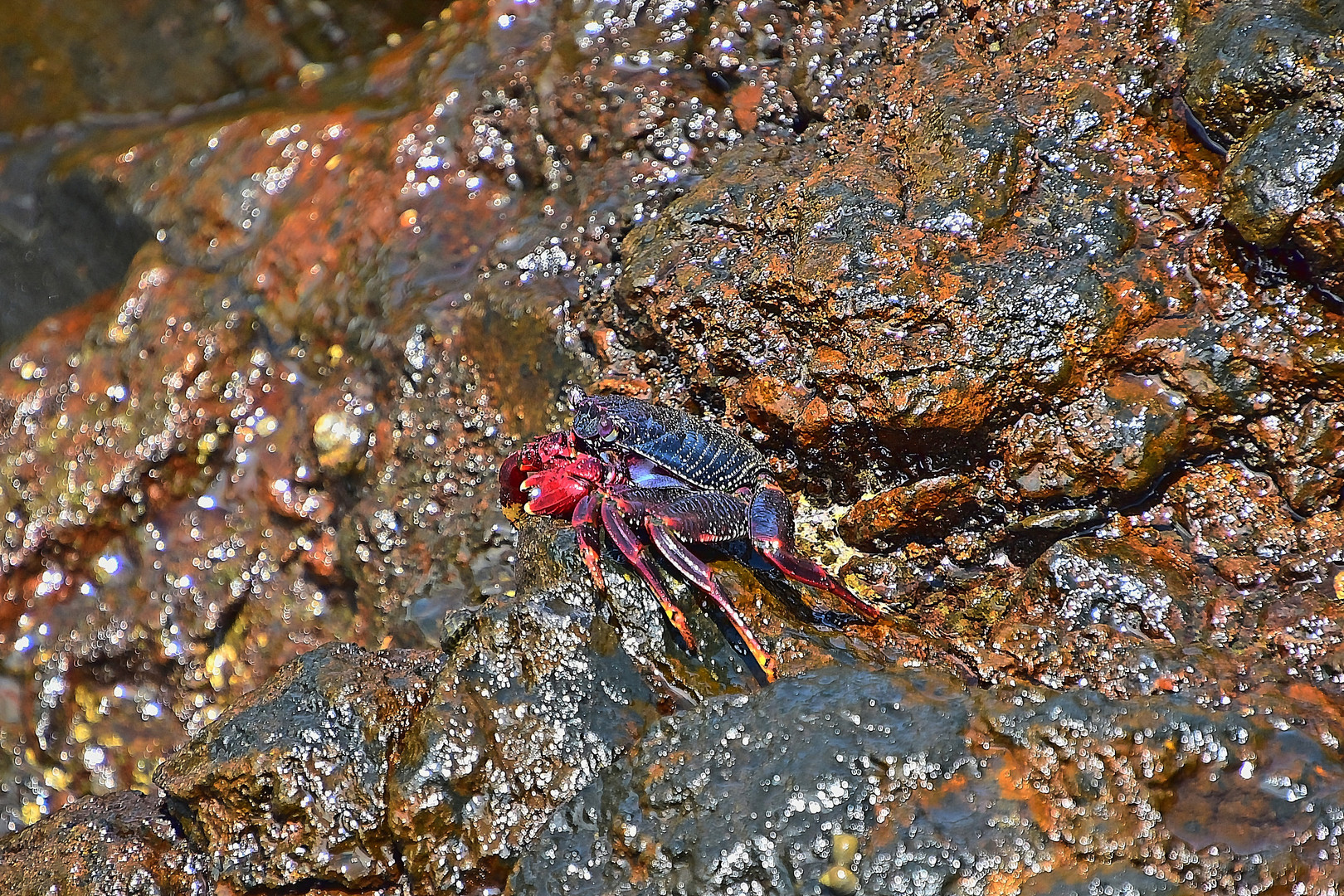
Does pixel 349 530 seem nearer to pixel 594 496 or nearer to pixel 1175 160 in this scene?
pixel 594 496

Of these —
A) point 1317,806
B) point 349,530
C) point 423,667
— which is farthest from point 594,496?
point 1317,806

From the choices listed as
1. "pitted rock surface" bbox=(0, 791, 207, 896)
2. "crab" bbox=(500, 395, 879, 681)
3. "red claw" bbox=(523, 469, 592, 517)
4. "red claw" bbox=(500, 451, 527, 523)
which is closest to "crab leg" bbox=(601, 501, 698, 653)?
"crab" bbox=(500, 395, 879, 681)

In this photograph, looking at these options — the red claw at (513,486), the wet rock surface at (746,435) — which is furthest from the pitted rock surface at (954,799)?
the red claw at (513,486)

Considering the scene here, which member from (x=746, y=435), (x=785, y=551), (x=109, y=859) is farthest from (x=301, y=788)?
(x=746, y=435)

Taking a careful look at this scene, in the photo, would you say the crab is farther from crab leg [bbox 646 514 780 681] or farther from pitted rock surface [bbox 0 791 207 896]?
pitted rock surface [bbox 0 791 207 896]

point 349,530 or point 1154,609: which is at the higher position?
point 1154,609

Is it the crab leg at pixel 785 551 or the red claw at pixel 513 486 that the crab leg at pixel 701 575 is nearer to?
the crab leg at pixel 785 551

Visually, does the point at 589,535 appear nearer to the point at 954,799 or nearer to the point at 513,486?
the point at 513,486
